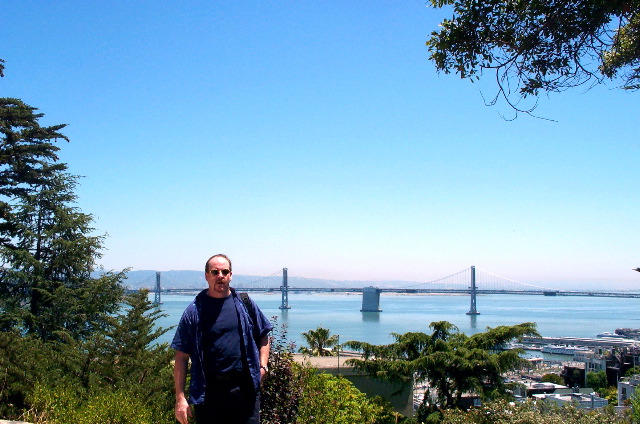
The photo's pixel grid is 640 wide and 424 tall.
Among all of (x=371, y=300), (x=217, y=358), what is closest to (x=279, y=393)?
(x=217, y=358)

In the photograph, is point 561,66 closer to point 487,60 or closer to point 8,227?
point 487,60

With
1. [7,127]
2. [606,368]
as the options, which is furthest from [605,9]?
[606,368]

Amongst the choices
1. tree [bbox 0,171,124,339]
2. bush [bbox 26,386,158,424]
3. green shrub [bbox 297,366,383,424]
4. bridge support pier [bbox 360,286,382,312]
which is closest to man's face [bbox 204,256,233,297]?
bush [bbox 26,386,158,424]

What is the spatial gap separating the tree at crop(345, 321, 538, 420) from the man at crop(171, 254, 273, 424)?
5427 mm

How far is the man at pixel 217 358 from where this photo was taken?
6.65 feet

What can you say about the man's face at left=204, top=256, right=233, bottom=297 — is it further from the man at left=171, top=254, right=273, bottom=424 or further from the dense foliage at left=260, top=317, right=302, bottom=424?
the dense foliage at left=260, top=317, right=302, bottom=424

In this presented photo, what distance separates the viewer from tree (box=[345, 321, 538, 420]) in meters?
7.42

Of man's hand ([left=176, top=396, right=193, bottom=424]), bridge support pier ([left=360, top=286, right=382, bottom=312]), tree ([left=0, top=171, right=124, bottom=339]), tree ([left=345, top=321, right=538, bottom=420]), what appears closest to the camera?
man's hand ([left=176, top=396, right=193, bottom=424])

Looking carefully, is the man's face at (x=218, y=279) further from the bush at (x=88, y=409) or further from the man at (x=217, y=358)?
the bush at (x=88, y=409)

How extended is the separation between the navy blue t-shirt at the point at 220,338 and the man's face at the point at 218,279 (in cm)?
4

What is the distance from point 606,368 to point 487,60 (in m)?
→ 29.4

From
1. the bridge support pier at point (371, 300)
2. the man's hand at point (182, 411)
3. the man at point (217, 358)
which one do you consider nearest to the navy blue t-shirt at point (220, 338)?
the man at point (217, 358)

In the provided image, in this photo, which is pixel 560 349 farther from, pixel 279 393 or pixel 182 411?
pixel 182 411

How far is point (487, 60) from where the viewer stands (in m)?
2.88
